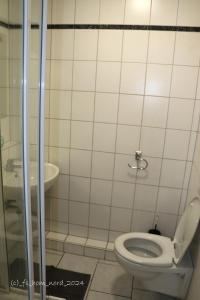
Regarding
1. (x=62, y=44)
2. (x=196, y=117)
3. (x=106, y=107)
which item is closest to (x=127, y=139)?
(x=106, y=107)

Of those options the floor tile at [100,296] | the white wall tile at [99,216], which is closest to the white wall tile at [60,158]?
the white wall tile at [99,216]

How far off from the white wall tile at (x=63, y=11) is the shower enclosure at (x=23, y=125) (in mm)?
1339

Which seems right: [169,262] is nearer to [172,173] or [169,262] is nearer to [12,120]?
[172,173]

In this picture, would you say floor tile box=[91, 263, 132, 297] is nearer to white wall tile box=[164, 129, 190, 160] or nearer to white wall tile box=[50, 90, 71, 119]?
white wall tile box=[164, 129, 190, 160]

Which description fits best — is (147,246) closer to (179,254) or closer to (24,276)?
(179,254)

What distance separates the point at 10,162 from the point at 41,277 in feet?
1.89

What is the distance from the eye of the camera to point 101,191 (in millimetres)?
2320

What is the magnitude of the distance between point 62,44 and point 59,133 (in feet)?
2.48

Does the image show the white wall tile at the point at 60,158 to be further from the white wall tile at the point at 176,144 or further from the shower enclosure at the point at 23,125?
the shower enclosure at the point at 23,125

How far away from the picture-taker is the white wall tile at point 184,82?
6.41 feet

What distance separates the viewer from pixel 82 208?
94.7 inches

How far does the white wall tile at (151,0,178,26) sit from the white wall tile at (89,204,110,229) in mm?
1630

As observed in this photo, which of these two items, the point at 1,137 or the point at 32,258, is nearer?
the point at 1,137

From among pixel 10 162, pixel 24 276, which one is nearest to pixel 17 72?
pixel 10 162
